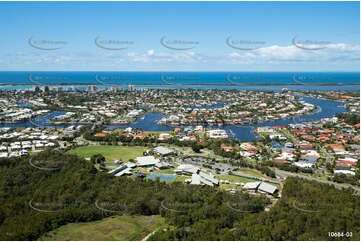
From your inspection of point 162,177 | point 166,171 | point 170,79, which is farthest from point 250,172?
point 170,79

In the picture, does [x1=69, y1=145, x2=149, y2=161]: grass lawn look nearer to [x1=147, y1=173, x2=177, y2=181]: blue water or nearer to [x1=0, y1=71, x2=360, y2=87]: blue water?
[x1=147, y1=173, x2=177, y2=181]: blue water

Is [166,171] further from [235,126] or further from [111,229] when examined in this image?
[235,126]

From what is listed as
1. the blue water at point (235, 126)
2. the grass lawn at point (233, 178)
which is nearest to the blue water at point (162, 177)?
the grass lawn at point (233, 178)

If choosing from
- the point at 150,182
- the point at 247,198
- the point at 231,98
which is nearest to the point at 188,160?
the point at 150,182

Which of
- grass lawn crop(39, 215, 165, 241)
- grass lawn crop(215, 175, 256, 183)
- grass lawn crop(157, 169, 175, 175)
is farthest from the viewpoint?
grass lawn crop(157, 169, 175, 175)

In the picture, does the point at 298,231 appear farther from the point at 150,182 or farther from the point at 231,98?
the point at 231,98

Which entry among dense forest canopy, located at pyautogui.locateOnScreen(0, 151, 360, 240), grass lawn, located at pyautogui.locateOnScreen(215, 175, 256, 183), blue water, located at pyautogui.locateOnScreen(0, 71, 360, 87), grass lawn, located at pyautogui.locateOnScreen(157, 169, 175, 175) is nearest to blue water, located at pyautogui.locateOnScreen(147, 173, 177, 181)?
grass lawn, located at pyautogui.locateOnScreen(157, 169, 175, 175)
